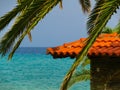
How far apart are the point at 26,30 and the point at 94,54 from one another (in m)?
2.80

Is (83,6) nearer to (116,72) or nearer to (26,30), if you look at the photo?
(116,72)

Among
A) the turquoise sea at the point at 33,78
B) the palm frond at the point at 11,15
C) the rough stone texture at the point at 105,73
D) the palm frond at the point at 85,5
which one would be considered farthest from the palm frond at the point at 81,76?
the turquoise sea at the point at 33,78

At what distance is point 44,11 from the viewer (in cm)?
1059

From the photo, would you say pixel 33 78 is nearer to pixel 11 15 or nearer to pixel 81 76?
pixel 81 76

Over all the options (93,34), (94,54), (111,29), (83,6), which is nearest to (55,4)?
(93,34)

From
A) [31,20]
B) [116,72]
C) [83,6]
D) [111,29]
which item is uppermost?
[31,20]

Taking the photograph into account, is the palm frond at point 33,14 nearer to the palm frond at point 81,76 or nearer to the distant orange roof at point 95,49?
the distant orange roof at point 95,49

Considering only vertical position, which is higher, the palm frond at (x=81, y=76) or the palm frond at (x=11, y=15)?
the palm frond at (x=11, y=15)

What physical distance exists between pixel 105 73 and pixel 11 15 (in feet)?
12.1

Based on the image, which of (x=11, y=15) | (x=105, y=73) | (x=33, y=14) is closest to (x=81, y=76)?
(x=105, y=73)

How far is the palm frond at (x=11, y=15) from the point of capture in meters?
10.8

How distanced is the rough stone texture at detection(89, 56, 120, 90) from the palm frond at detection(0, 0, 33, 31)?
3.38 m

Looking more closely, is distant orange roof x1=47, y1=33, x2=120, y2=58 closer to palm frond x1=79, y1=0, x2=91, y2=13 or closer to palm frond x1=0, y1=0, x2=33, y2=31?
palm frond x1=79, y1=0, x2=91, y2=13

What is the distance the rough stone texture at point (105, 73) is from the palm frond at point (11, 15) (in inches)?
133
